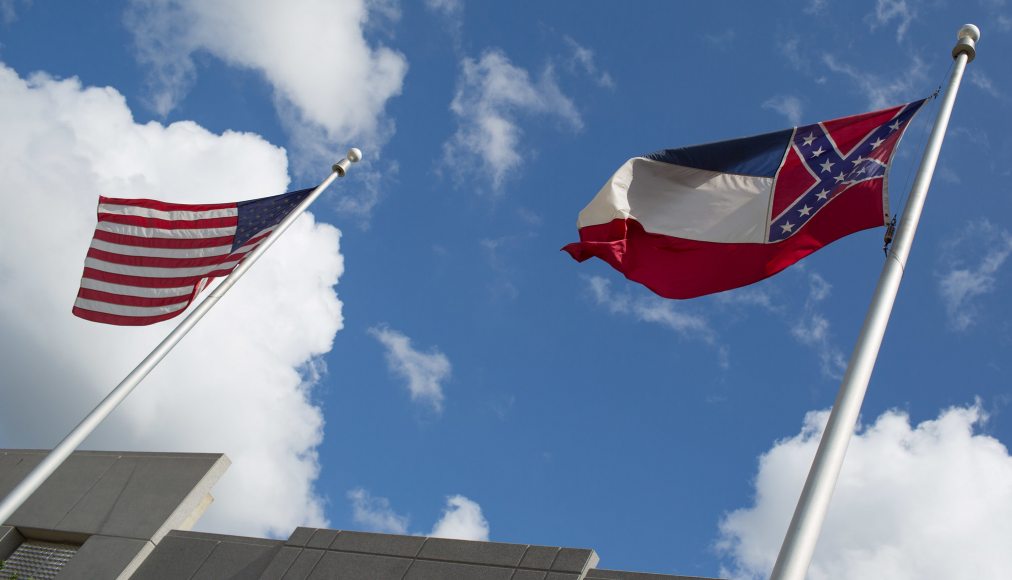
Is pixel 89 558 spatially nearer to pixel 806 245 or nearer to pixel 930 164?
pixel 806 245

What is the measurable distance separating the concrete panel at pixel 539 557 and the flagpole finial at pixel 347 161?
7115mm

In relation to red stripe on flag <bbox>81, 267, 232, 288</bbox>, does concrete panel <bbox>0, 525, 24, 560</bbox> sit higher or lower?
lower

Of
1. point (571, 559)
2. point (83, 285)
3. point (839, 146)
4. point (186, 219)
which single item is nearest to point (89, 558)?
point (83, 285)

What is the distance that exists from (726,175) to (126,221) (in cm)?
848

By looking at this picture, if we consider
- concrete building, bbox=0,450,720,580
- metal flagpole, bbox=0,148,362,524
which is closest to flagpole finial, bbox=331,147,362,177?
metal flagpole, bbox=0,148,362,524

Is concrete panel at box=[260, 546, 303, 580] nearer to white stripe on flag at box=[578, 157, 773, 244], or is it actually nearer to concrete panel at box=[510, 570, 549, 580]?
concrete panel at box=[510, 570, 549, 580]

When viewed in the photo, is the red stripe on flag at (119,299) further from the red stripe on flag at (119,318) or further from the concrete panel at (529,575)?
the concrete panel at (529,575)

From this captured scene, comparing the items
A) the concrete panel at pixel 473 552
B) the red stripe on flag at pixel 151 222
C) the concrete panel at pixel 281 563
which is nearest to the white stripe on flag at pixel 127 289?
the red stripe on flag at pixel 151 222

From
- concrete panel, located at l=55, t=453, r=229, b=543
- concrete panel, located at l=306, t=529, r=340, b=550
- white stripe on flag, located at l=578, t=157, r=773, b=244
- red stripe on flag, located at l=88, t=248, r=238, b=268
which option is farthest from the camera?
concrete panel, located at l=55, t=453, r=229, b=543

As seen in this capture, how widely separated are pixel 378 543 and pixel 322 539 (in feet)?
3.56

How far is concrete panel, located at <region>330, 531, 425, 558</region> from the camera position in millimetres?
13516

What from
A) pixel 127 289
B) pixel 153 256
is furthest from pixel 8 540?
pixel 153 256

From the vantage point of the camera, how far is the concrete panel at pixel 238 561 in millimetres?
14344

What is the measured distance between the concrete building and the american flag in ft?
14.4
